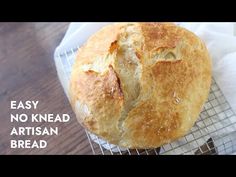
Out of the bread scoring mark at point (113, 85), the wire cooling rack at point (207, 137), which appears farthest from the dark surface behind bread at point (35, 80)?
the bread scoring mark at point (113, 85)

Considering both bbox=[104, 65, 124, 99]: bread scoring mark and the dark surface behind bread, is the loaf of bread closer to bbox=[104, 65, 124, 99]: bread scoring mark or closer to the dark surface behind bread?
bbox=[104, 65, 124, 99]: bread scoring mark

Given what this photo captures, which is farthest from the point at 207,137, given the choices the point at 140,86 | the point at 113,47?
the point at 113,47

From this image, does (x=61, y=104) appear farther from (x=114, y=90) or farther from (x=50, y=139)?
(x=114, y=90)

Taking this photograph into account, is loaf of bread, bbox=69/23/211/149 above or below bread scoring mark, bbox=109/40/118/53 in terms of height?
below

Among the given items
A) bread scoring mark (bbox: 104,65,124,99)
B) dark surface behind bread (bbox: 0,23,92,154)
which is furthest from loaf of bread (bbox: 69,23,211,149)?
dark surface behind bread (bbox: 0,23,92,154)

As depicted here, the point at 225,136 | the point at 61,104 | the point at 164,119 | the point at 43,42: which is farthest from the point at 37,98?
the point at 225,136

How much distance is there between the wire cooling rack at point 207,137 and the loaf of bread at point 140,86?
0.25 feet

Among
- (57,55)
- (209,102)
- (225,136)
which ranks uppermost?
(57,55)

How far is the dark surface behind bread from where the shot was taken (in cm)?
128

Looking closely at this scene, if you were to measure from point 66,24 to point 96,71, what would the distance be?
0.39 metres

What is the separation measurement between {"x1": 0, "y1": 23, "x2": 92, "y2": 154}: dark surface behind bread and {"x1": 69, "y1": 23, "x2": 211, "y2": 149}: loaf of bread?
0.49 feet

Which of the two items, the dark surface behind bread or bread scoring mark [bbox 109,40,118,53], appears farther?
the dark surface behind bread

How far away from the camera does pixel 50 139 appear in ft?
4.22

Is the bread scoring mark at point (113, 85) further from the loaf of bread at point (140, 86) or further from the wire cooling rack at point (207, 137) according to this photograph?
the wire cooling rack at point (207, 137)
